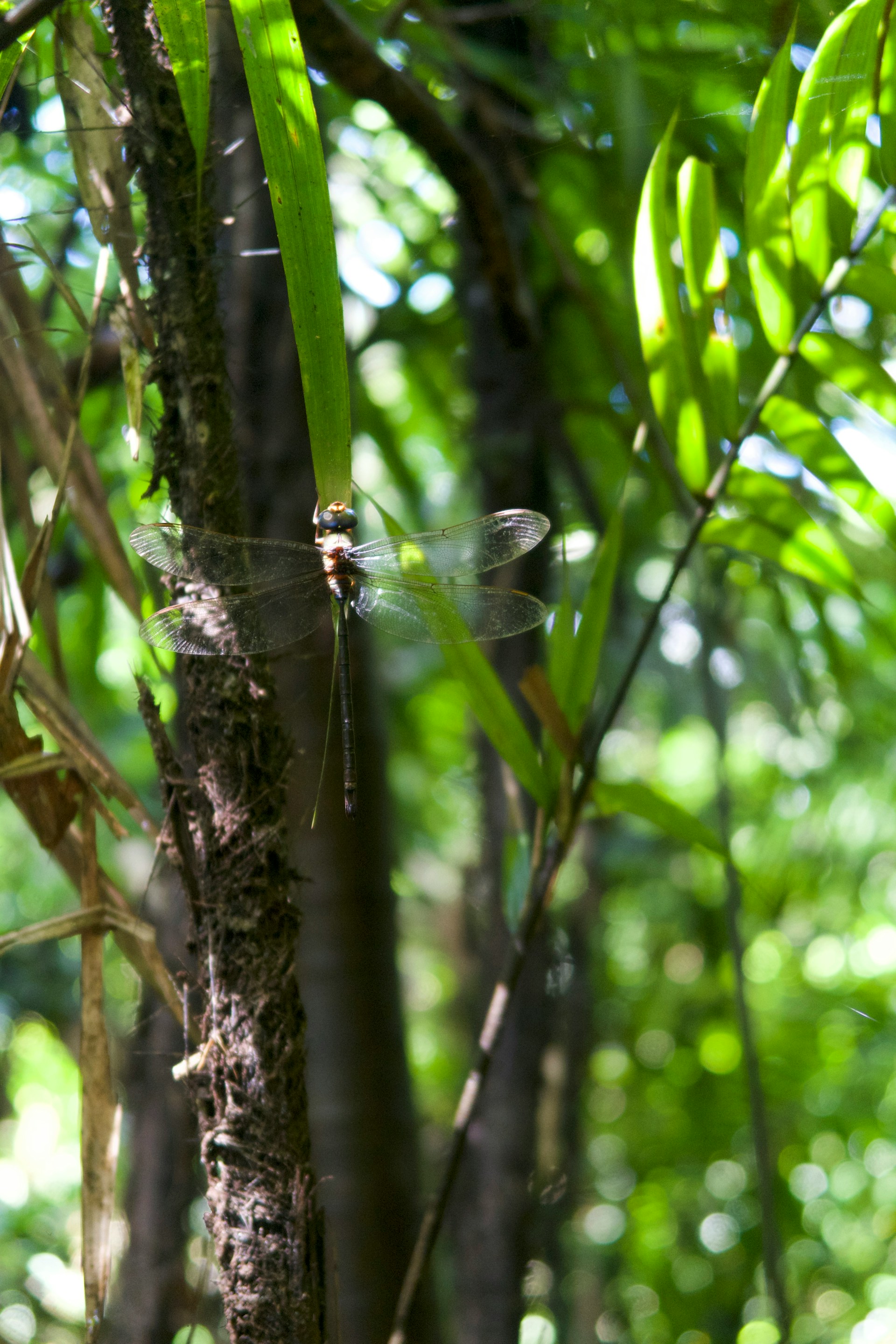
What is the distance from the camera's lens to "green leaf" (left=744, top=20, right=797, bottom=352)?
618mm

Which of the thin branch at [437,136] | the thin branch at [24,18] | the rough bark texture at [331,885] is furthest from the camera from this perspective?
the rough bark texture at [331,885]

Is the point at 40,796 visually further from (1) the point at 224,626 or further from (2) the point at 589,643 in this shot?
(2) the point at 589,643

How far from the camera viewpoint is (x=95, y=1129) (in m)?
0.59

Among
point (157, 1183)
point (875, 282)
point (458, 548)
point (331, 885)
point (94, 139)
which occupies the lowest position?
point (157, 1183)

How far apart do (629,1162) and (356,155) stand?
7.90 feet

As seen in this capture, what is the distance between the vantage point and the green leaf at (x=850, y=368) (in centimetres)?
70

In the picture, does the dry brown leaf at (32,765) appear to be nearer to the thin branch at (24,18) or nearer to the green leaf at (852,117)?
the thin branch at (24,18)

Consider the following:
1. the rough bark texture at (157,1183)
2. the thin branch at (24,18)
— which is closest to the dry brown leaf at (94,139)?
the thin branch at (24,18)

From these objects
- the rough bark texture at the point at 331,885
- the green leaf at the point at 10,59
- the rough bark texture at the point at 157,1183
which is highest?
the green leaf at the point at 10,59

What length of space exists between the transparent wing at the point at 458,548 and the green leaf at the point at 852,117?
0.30m

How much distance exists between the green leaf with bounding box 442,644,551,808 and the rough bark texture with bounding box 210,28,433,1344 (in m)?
0.21

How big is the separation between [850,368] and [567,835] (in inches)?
16.6

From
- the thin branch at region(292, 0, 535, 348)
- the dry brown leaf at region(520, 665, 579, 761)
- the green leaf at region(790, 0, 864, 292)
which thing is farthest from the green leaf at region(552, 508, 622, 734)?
the thin branch at region(292, 0, 535, 348)

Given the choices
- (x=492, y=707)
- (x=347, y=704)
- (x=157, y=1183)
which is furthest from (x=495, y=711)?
(x=157, y=1183)
